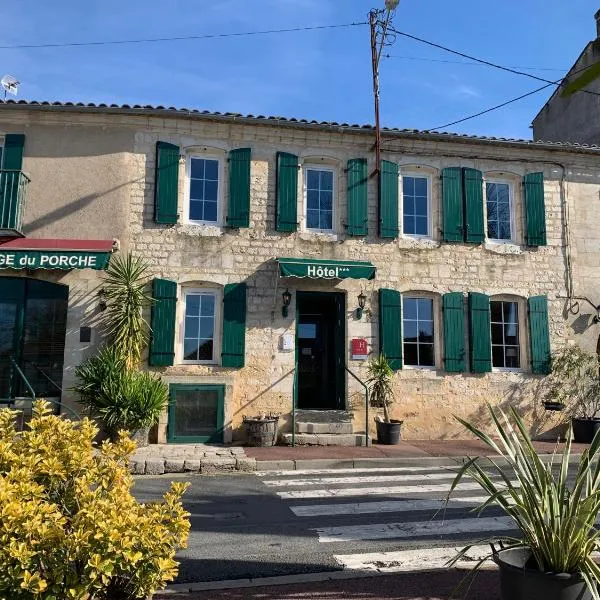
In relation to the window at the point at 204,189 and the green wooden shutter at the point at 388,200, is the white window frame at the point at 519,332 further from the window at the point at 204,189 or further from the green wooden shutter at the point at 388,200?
the window at the point at 204,189

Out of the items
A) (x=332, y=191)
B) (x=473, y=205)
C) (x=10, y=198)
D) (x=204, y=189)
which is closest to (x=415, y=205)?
(x=473, y=205)

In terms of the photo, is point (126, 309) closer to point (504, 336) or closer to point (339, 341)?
point (339, 341)

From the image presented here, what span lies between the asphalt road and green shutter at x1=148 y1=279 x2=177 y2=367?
9.85 ft

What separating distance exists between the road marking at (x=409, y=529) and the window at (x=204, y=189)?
24.5ft

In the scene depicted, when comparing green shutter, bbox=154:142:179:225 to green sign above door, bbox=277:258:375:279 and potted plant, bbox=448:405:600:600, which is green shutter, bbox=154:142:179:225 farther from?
potted plant, bbox=448:405:600:600

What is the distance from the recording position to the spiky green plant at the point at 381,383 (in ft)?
35.2

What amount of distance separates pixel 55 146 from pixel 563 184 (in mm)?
11259

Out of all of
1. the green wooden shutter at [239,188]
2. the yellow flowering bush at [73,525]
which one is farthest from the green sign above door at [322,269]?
the yellow flowering bush at [73,525]

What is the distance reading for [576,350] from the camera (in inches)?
464

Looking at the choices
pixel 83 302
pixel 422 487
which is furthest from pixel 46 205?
pixel 422 487

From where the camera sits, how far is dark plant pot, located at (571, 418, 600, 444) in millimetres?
11172

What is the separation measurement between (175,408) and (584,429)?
8390 millimetres

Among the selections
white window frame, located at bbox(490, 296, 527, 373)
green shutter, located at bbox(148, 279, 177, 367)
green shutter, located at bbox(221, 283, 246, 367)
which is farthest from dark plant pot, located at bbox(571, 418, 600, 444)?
green shutter, located at bbox(148, 279, 177, 367)

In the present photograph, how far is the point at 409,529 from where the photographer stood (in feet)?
18.2
